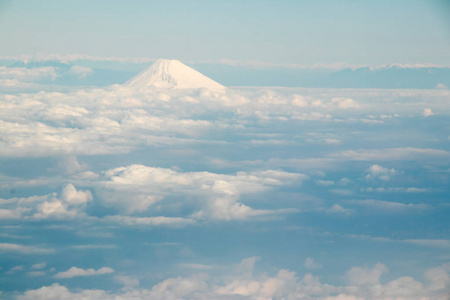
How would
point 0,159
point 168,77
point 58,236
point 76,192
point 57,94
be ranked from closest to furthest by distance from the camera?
point 58,236, point 76,192, point 0,159, point 168,77, point 57,94

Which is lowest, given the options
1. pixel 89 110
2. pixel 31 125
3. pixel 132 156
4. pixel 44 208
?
pixel 44 208

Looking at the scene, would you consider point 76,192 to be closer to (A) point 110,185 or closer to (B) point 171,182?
(A) point 110,185

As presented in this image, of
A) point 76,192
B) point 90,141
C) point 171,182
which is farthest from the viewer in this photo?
point 90,141

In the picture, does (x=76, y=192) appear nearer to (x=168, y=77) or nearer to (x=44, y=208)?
(x=44, y=208)

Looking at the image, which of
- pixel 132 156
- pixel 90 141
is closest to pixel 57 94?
pixel 90 141

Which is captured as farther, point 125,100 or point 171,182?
point 125,100

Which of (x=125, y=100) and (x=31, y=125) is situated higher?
(x=125, y=100)
